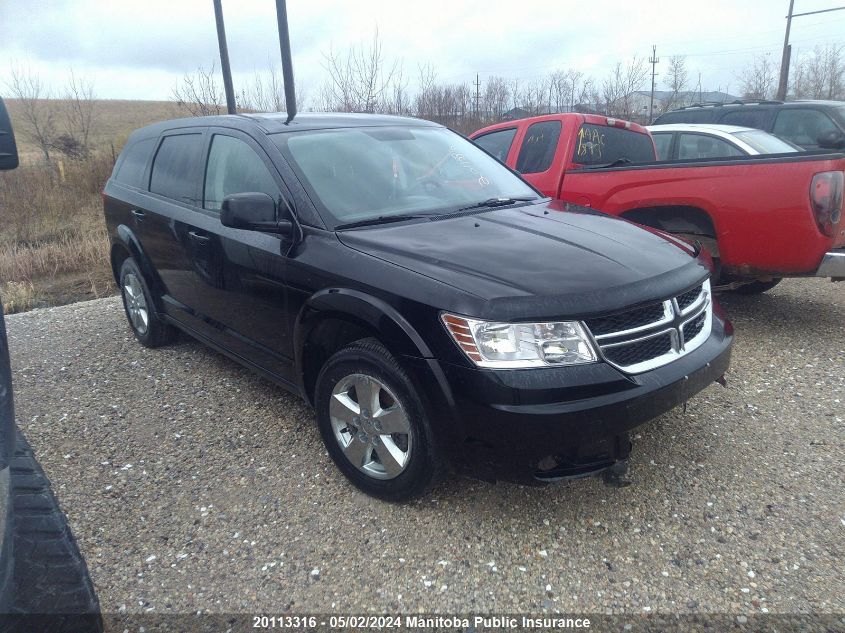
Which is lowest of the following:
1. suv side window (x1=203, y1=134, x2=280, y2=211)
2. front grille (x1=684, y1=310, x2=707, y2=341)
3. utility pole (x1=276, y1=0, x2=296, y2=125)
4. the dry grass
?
the dry grass

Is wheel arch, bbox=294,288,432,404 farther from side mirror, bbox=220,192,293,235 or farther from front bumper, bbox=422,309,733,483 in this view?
side mirror, bbox=220,192,293,235

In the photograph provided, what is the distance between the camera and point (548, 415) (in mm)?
2277

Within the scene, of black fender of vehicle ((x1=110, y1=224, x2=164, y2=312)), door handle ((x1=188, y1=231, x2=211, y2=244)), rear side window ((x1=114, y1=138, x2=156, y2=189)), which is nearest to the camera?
door handle ((x1=188, y1=231, x2=211, y2=244))

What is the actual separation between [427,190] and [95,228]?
11.6m

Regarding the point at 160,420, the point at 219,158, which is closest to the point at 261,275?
the point at 219,158

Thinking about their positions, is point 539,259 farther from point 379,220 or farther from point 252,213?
point 252,213

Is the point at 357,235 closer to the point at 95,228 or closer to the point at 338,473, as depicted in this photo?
the point at 338,473

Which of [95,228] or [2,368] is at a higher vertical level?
[2,368]

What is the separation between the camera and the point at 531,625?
7.26 ft

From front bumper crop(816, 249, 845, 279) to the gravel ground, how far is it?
0.65 metres

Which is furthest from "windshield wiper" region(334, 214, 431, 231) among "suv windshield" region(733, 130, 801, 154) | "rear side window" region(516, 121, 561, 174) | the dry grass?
the dry grass

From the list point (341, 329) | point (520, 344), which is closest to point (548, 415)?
point (520, 344)

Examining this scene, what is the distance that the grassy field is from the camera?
8.51 meters

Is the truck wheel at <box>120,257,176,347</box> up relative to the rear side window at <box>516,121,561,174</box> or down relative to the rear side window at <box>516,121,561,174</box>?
down
